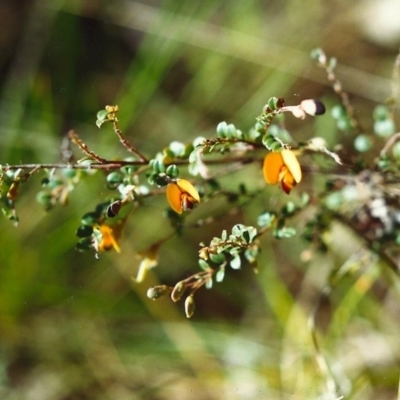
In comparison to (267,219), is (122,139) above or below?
above

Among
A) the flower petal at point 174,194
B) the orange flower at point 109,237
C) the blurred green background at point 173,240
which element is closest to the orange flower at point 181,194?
the flower petal at point 174,194

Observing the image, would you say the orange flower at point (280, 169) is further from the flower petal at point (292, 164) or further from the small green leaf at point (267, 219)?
the small green leaf at point (267, 219)

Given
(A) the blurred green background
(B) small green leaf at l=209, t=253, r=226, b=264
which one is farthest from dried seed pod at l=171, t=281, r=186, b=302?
(A) the blurred green background

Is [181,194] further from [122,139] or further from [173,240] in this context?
[173,240]

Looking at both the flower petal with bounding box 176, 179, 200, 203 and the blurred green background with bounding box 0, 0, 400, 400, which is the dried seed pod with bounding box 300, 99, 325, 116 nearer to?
the flower petal with bounding box 176, 179, 200, 203

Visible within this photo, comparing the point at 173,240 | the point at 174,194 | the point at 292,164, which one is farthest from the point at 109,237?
the point at 173,240

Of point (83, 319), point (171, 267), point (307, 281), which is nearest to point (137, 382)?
point (83, 319)
